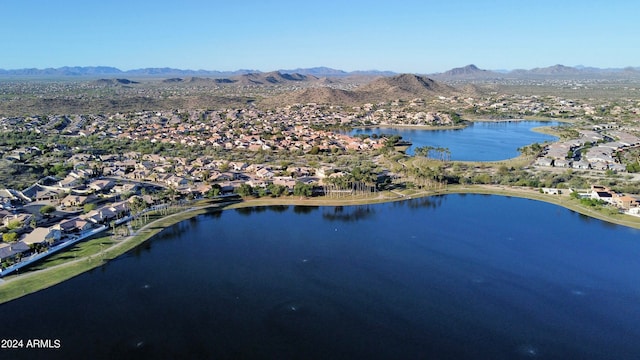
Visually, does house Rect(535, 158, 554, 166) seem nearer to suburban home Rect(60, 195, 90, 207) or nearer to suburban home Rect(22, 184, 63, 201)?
suburban home Rect(60, 195, 90, 207)

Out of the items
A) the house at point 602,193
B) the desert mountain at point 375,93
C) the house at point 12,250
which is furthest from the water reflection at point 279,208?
the desert mountain at point 375,93

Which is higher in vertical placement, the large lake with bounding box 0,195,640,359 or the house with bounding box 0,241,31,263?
the house with bounding box 0,241,31,263

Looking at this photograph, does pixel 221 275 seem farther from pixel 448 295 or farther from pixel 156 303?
pixel 448 295

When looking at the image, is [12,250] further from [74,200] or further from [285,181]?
[285,181]

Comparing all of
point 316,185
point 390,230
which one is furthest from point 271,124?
point 390,230

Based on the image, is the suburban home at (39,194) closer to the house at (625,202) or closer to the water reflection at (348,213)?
the water reflection at (348,213)

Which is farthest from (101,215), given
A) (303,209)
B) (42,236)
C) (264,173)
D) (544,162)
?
(544,162)

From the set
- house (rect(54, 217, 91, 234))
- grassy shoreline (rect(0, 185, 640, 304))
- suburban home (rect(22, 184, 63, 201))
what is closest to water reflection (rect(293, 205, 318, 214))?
grassy shoreline (rect(0, 185, 640, 304))
